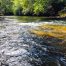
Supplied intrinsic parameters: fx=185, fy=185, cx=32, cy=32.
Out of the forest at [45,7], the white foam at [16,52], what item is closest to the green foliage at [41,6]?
the forest at [45,7]

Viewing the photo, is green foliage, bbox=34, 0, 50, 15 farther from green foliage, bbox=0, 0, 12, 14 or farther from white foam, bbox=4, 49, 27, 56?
white foam, bbox=4, 49, 27, 56

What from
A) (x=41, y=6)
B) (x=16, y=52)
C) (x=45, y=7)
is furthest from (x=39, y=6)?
(x=16, y=52)

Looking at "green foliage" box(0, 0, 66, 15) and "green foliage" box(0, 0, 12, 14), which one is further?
"green foliage" box(0, 0, 12, 14)

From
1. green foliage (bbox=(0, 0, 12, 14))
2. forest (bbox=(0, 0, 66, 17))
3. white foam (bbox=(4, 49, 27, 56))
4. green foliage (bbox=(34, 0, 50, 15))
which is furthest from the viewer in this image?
green foliage (bbox=(0, 0, 12, 14))

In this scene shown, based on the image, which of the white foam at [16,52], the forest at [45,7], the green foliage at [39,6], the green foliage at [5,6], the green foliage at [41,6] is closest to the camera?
the white foam at [16,52]

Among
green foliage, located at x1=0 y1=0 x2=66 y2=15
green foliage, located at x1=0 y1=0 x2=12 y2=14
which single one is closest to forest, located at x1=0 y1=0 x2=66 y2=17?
green foliage, located at x1=0 y1=0 x2=66 y2=15

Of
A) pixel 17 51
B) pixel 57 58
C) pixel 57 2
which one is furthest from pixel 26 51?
pixel 57 2

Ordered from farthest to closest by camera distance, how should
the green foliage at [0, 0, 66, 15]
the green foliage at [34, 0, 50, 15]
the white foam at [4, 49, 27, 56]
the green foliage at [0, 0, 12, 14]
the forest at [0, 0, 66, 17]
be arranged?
the green foliage at [0, 0, 12, 14] → the green foliage at [0, 0, 66, 15] → the forest at [0, 0, 66, 17] → the green foliage at [34, 0, 50, 15] → the white foam at [4, 49, 27, 56]

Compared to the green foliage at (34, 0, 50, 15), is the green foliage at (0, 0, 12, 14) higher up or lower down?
lower down

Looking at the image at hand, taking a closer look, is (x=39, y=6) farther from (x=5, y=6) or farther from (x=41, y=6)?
(x=5, y=6)

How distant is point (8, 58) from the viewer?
1208 centimetres

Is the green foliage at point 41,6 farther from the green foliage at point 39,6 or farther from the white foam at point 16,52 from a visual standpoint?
the white foam at point 16,52

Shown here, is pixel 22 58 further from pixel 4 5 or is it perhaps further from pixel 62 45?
pixel 4 5

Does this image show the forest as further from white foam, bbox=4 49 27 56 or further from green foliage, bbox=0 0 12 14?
white foam, bbox=4 49 27 56
